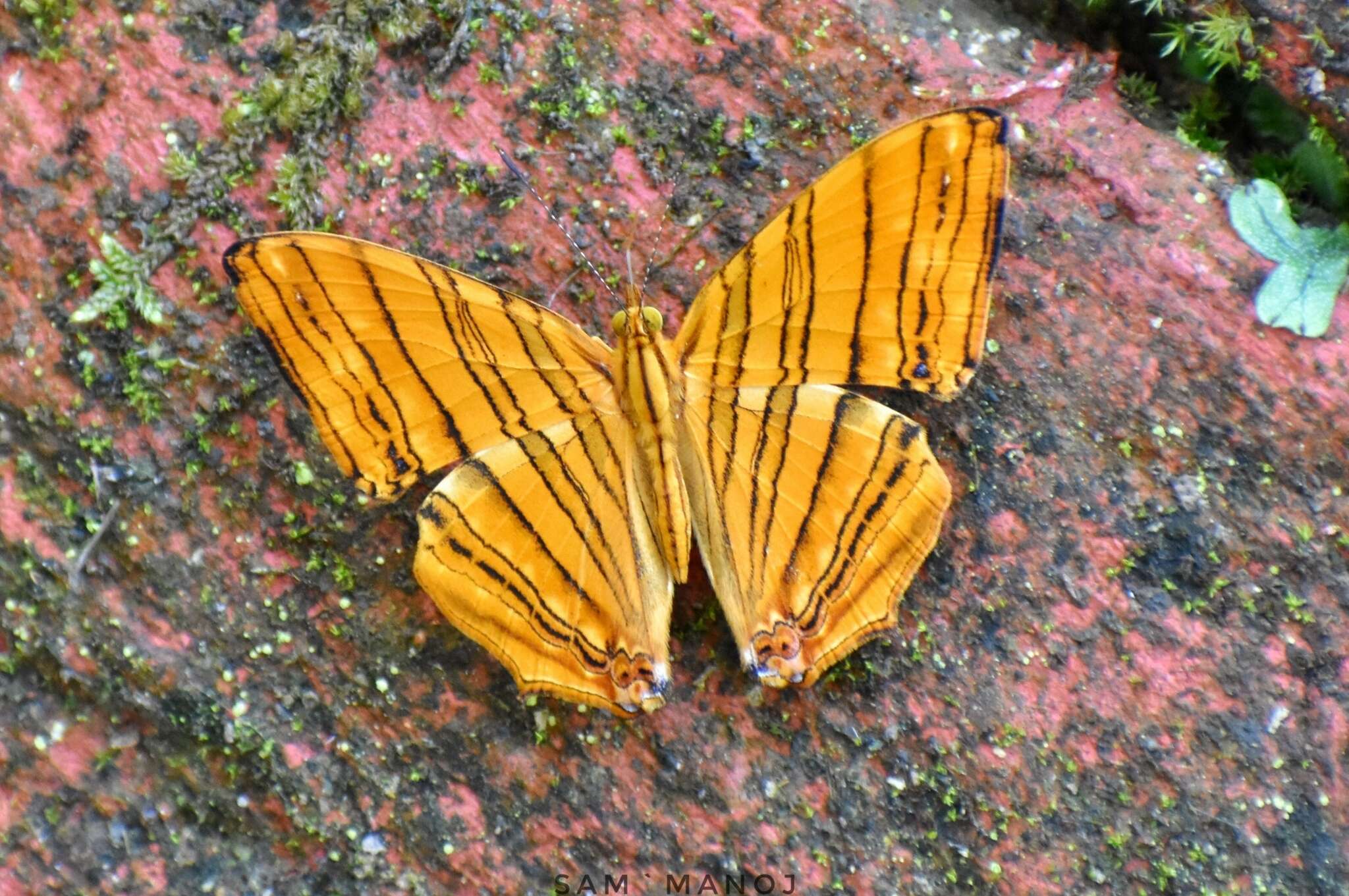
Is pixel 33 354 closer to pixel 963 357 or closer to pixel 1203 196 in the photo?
pixel 963 357

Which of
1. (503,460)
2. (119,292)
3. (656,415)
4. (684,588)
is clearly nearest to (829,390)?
(656,415)

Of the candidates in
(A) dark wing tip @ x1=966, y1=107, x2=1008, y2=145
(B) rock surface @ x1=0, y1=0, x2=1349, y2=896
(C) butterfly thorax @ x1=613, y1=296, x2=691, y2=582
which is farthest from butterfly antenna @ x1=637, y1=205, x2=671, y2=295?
(A) dark wing tip @ x1=966, y1=107, x2=1008, y2=145

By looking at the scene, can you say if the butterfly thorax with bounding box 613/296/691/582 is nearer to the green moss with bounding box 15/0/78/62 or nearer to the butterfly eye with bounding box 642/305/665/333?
the butterfly eye with bounding box 642/305/665/333

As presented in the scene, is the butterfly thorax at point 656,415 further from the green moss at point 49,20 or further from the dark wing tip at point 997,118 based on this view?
the green moss at point 49,20

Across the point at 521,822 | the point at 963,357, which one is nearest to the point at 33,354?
the point at 521,822

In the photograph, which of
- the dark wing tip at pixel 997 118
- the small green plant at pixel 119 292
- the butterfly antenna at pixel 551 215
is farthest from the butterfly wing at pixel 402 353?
the dark wing tip at pixel 997 118

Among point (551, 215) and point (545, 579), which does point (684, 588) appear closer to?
point (545, 579)
